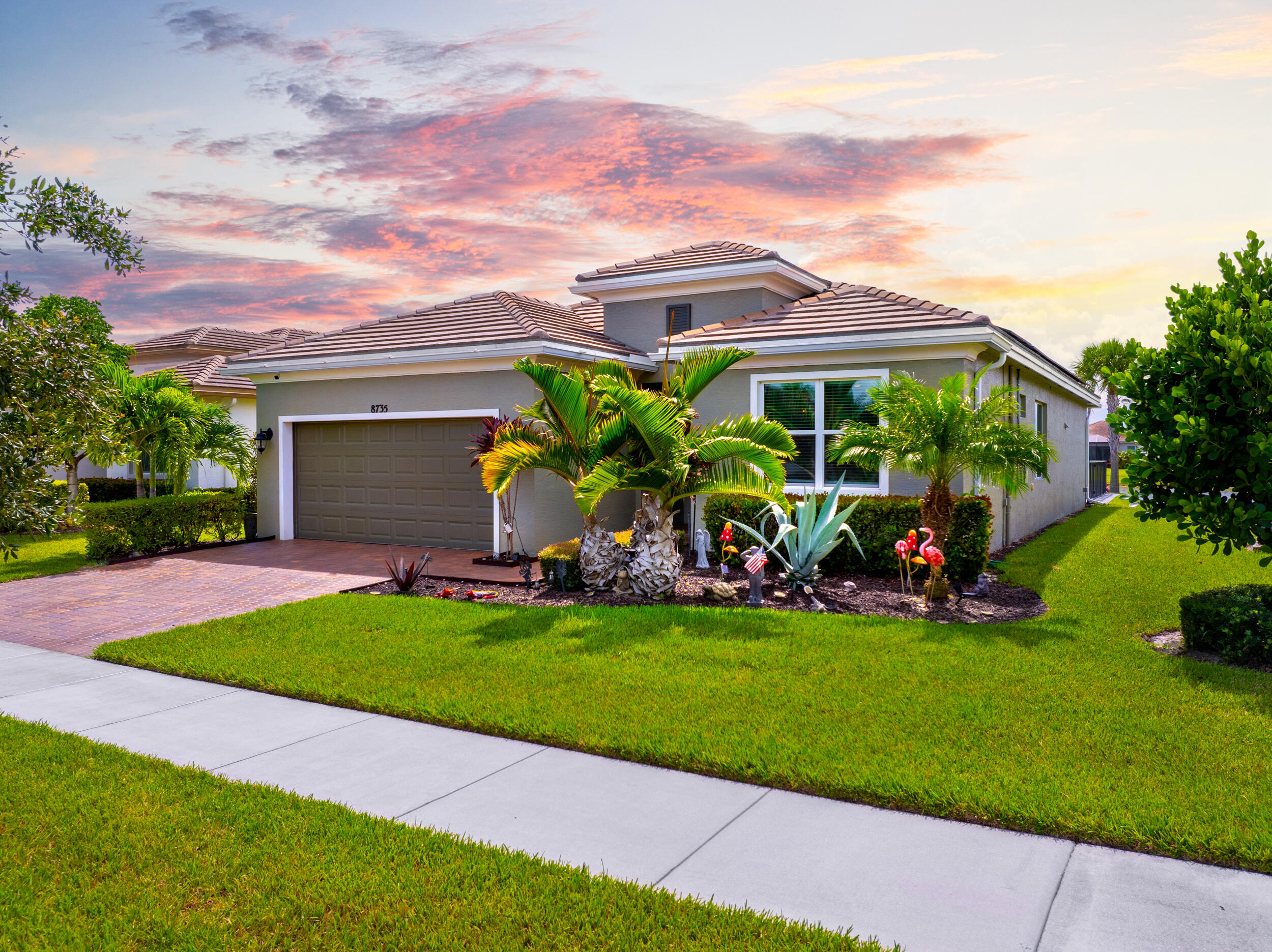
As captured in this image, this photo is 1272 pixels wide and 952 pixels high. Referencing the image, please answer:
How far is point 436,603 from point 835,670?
17.3ft

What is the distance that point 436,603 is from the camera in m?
10.3

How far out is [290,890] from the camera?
3729 millimetres

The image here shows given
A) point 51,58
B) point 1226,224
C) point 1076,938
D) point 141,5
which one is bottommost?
point 1076,938

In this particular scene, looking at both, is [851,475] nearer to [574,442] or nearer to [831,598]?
[831,598]

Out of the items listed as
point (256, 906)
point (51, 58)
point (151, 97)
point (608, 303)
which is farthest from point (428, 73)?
point (256, 906)

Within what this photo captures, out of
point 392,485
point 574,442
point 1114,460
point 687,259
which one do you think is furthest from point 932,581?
point 1114,460

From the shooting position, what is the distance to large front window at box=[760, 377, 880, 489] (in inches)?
523

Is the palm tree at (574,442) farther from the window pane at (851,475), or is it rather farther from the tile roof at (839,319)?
the window pane at (851,475)

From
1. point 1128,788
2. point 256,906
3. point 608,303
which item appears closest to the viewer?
point 256,906

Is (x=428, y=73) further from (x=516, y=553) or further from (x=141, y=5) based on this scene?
(x=516, y=553)

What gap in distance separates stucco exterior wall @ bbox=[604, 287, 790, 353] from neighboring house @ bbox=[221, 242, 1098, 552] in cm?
3

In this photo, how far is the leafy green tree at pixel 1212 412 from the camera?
7.28 m

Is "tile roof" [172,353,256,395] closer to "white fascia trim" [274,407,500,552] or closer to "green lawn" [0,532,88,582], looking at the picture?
"green lawn" [0,532,88,582]

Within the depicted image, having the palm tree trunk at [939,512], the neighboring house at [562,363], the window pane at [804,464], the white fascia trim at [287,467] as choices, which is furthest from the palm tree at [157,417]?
the palm tree trunk at [939,512]
